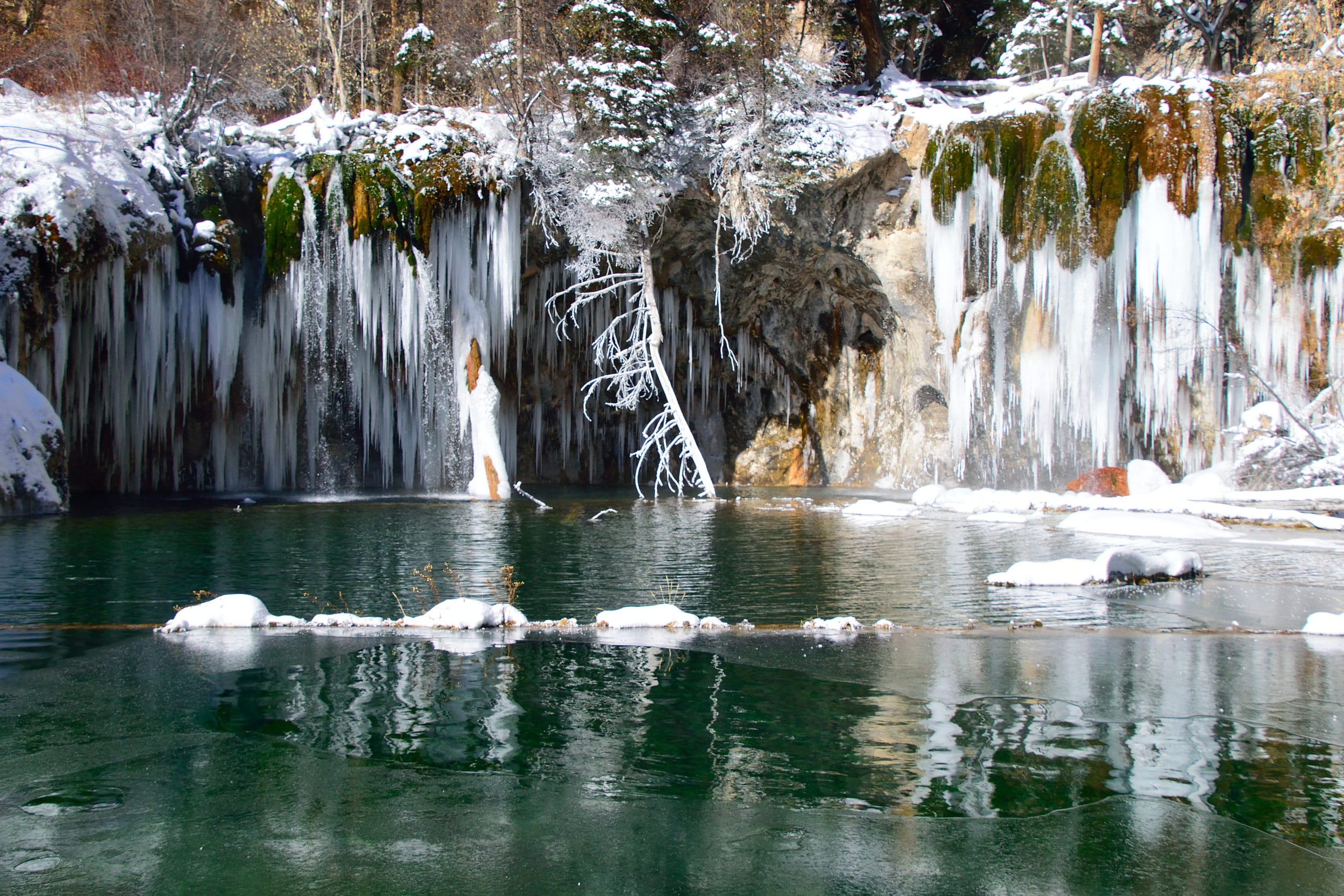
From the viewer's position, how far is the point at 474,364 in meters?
21.0

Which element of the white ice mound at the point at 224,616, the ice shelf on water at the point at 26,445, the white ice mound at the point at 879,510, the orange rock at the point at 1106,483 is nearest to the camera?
the white ice mound at the point at 224,616

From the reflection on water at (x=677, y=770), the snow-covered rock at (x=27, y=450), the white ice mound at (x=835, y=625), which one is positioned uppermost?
the snow-covered rock at (x=27, y=450)

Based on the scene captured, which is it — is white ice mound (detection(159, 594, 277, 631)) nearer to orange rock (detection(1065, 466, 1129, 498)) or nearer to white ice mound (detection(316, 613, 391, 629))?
white ice mound (detection(316, 613, 391, 629))

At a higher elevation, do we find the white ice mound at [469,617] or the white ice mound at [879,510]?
the white ice mound at [879,510]

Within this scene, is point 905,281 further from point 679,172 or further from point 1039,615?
point 1039,615

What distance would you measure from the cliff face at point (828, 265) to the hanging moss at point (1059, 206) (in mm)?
46

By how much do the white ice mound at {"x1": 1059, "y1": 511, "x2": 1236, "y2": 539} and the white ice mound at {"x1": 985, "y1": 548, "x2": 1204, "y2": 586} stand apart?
15.2 ft

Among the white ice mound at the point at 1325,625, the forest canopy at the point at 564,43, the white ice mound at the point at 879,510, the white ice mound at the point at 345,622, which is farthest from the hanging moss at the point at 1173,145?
the white ice mound at the point at 345,622

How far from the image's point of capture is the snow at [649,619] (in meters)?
7.59

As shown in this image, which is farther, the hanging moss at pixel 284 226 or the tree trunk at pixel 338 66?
the tree trunk at pixel 338 66

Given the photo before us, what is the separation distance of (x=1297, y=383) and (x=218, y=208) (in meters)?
22.8

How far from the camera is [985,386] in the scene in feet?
73.0

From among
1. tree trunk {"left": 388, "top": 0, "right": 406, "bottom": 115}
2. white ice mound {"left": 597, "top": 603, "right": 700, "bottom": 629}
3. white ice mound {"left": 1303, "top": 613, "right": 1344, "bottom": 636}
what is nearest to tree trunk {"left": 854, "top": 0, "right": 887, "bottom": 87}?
tree trunk {"left": 388, "top": 0, "right": 406, "bottom": 115}

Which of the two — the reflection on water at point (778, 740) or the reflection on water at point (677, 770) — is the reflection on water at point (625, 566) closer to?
the reflection on water at point (677, 770)
